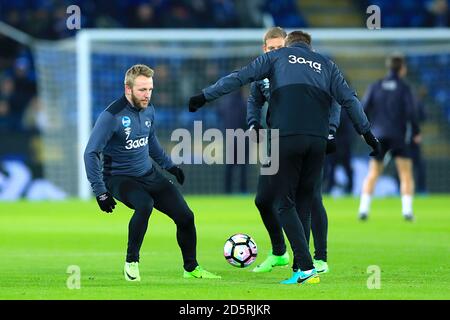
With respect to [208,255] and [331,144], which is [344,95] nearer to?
[331,144]

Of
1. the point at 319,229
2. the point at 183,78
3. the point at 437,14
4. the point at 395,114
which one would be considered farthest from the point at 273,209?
the point at 437,14

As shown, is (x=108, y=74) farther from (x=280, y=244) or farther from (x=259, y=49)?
(x=280, y=244)

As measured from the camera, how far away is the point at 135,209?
986 centimetres

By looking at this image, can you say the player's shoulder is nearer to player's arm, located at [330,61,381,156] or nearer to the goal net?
player's arm, located at [330,61,381,156]

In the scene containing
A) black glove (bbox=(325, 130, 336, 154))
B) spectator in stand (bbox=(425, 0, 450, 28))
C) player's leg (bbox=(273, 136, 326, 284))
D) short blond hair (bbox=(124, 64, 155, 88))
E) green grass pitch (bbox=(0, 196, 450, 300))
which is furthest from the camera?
spectator in stand (bbox=(425, 0, 450, 28))

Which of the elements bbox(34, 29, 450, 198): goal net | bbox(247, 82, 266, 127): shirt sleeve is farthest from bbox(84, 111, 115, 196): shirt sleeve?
bbox(34, 29, 450, 198): goal net

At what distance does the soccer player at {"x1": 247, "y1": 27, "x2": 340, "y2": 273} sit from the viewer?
10.3 m

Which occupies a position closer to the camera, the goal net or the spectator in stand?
the goal net

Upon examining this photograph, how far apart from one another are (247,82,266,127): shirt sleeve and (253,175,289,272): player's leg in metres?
0.53

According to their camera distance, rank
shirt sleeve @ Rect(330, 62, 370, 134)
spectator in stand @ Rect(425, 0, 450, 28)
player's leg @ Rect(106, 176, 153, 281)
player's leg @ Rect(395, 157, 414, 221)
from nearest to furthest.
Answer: shirt sleeve @ Rect(330, 62, 370, 134)
player's leg @ Rect(106, 176, 153, 281)
player's leg @ Rect(395, 157, 414, 221)
spectator in stand @ Rect(425, 0, 450, 28)

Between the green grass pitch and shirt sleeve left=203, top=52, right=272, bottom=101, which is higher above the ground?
shirt sleeve left=203, top=52, right=272, bottom=101

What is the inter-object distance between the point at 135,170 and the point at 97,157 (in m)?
0.47

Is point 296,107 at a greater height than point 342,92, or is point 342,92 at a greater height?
point 342,92
